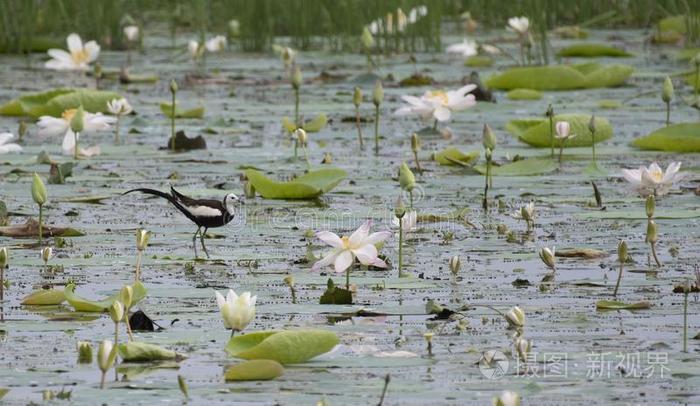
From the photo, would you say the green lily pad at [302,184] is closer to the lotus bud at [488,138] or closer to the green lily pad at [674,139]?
the lotus bud at [488,138]

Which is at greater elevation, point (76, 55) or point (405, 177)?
point (76, 55)

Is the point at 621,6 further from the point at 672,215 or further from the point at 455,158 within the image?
the point at 672,215

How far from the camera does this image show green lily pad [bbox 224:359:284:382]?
122 inches

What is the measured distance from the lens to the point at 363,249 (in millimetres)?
4020

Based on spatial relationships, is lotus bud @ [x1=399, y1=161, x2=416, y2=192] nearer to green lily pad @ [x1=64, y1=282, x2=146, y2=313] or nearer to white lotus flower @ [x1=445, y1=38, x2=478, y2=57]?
green lily pad @ [x1=64, y1=282, x2=146, y2=313]

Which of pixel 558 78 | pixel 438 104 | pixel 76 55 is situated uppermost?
pixel 76 55

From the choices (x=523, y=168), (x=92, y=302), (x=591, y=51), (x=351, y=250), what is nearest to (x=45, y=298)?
(x=92, y=302)

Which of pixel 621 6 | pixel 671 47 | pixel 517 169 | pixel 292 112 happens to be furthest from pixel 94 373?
pixel 621 6

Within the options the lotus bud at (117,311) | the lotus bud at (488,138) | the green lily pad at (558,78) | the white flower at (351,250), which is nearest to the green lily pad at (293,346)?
the lotus bud at (117,311)

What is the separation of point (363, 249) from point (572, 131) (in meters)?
3.08

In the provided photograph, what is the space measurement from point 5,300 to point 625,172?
2.08 meters

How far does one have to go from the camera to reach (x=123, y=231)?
16.6 feet

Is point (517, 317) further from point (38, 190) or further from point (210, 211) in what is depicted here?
point (38, 190)

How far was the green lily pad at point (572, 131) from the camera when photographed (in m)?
6.82
